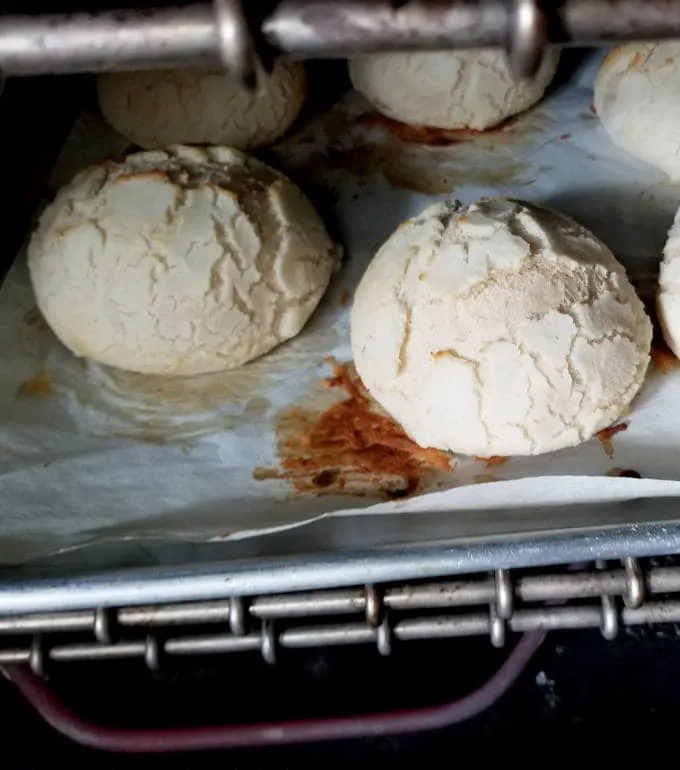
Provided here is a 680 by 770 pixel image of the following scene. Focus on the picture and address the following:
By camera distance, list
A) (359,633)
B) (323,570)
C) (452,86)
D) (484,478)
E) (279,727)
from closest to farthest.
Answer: (323,570), (359,633), (484,478), (279,727), (452,86)

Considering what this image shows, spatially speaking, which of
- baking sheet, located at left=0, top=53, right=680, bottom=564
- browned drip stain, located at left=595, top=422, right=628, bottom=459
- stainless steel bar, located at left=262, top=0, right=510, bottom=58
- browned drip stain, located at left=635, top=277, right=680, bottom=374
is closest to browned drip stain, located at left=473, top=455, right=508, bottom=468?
baking sheet, located at left=0, top=53, right=680, bottom=564

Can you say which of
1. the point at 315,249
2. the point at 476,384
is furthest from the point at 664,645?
the point at 315,249

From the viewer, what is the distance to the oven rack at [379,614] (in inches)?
29.9

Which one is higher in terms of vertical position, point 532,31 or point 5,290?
point 532,31

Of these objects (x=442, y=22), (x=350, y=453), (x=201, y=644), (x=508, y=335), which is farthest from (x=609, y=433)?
(x=442, y=22)

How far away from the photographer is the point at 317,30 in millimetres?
431

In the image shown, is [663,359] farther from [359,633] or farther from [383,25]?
[383,25]

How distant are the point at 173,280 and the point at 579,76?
70 centimetres

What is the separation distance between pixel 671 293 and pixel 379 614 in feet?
1.66

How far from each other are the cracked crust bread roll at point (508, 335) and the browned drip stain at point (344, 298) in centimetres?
16

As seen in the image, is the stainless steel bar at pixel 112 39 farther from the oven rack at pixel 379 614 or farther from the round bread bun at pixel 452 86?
the round bread bun at pixel 452 86

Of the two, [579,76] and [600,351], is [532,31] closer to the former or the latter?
[600,351]

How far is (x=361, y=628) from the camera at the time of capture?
0.85m

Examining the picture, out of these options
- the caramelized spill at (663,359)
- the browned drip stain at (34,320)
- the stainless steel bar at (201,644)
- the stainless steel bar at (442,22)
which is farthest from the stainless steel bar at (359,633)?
the stainless steel bar at (442,22)
